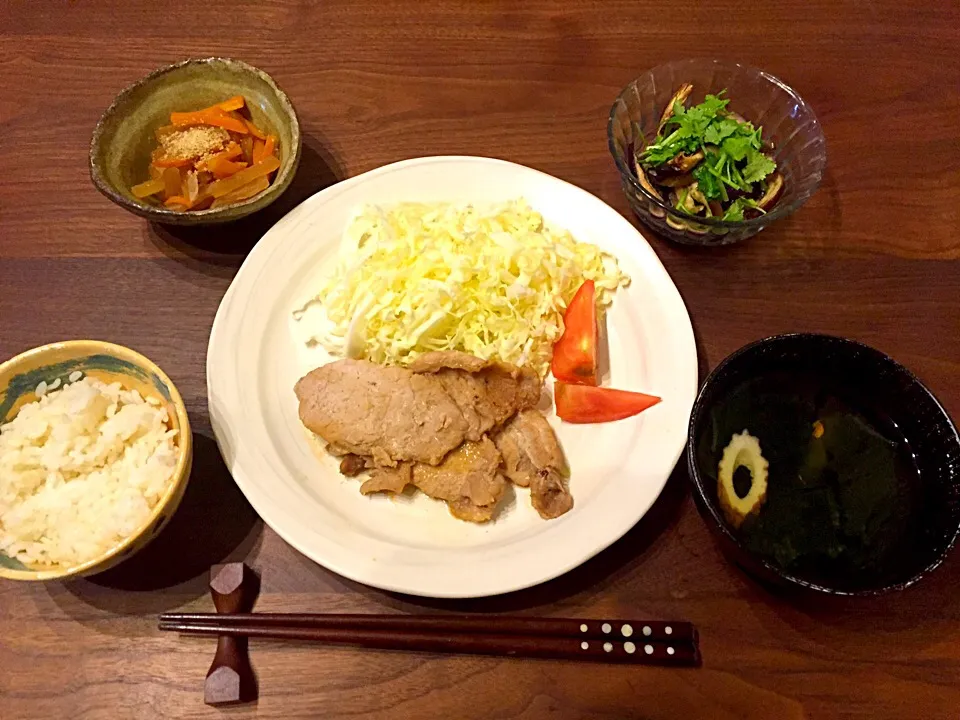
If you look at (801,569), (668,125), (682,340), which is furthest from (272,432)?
(668,125)

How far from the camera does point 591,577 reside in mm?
2037

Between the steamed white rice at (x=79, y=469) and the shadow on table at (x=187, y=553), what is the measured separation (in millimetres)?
252

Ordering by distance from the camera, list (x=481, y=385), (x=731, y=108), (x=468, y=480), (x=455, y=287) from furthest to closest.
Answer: (x=731, y=108) → (x=455, y=287) → (x=481, y=385) → (x=468, y=480)

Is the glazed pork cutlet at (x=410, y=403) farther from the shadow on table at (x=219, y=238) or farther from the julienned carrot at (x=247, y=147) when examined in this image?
the julienned carrot at (x=247, y=147)

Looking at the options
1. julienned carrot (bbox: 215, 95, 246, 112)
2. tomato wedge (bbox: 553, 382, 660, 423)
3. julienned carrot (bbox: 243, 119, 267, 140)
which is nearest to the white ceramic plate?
tomato wedge (bbox: 553, 382, 660, 423)

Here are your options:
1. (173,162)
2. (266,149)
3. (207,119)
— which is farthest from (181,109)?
(266,149)

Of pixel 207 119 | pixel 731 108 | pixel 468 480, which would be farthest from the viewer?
Answer: pixel 731 108

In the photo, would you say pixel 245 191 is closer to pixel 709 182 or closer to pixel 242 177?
pixel 242 177

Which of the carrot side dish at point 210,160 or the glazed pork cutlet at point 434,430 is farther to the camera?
the carrot side dish at point 210,160

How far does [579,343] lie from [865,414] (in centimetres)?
86

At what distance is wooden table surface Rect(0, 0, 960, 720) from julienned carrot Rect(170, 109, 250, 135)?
0.31m

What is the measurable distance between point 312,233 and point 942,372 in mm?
2207

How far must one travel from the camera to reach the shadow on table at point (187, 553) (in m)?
2.02

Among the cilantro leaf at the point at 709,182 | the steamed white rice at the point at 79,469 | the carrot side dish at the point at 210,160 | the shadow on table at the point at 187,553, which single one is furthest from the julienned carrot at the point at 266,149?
the cilantro leaf at the point at 709,182
